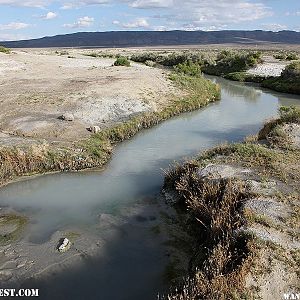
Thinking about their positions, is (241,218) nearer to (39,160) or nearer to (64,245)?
(64,245)

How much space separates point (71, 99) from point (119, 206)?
677 inches

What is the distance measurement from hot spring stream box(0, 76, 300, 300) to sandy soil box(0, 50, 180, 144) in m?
3.16

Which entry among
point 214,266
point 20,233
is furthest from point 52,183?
point 214,266

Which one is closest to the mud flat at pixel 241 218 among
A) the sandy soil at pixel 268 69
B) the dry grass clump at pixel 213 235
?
the dry grass clump at pixel 213 235

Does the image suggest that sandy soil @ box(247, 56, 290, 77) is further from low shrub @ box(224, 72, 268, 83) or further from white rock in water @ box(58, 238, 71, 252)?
white rock in water @ box(58, 238, 71, 252)

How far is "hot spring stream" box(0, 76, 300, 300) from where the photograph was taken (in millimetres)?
12492

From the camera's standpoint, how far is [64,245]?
559 inches

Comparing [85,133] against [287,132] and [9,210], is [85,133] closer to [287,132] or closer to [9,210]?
[9,210]

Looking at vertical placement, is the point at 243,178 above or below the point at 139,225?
above

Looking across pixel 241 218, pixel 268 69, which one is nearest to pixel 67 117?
pixel 241 218

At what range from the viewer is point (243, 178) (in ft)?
54.4

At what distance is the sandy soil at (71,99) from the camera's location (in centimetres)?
2620

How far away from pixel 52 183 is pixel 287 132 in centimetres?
1230

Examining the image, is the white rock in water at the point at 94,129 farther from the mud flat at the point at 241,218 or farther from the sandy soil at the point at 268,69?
the sandy soil at the point at 268,69
